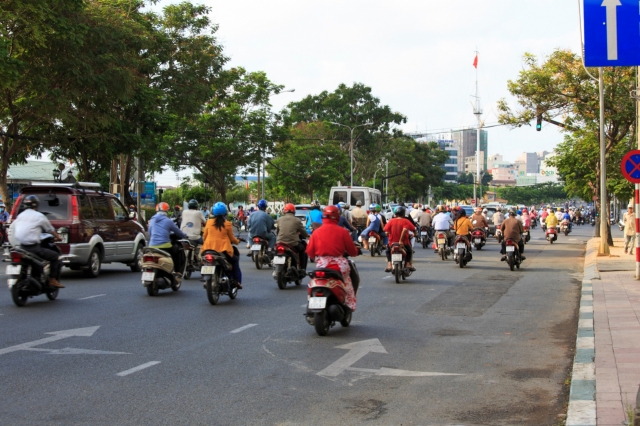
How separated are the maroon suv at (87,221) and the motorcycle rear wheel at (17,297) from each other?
419 centimetres

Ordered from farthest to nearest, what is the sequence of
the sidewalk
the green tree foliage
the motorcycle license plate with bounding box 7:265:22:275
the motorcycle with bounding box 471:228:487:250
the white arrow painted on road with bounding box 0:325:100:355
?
the green tree foliage
the motorcycle with bounding box 471:228:487:250
the motorcycle license plate with bounding box 7:265:22:275
the white arrow painted on road with bounding box 0:325:100:355
the sidewalk

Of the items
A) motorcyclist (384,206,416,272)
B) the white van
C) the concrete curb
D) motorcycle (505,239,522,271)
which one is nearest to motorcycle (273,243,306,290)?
motorcyclist (384,206,416,272)

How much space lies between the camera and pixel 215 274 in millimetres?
12781

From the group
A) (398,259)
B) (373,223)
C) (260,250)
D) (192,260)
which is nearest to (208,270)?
(192,260)

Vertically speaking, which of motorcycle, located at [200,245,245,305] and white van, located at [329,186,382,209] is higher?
white van, located at [329,186,382,209]

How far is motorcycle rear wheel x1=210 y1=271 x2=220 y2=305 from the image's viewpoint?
12.7 m

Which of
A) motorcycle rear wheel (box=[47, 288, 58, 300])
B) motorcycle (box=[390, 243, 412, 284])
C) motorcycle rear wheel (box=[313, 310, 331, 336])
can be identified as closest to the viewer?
motorcycle rear wheel (box=[313, 310, 331, 336])

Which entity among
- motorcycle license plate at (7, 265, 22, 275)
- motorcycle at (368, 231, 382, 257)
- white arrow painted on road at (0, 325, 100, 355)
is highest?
motorcycle license plate at (7, 265, 22, 275)

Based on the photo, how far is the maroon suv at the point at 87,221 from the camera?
1666 centimetres

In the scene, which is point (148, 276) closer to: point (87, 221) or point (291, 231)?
point (291, 231)

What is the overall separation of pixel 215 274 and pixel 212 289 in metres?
0.25

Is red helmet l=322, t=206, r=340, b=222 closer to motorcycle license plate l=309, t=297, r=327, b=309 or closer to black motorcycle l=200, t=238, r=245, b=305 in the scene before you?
motorcycle license plate l=309, t=297, r=327, b=309

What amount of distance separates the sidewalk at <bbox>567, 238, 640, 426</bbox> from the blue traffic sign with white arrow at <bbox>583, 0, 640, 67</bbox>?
4.11m

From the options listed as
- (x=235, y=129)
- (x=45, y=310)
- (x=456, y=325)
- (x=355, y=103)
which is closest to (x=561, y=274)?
(x=456, y=325)
